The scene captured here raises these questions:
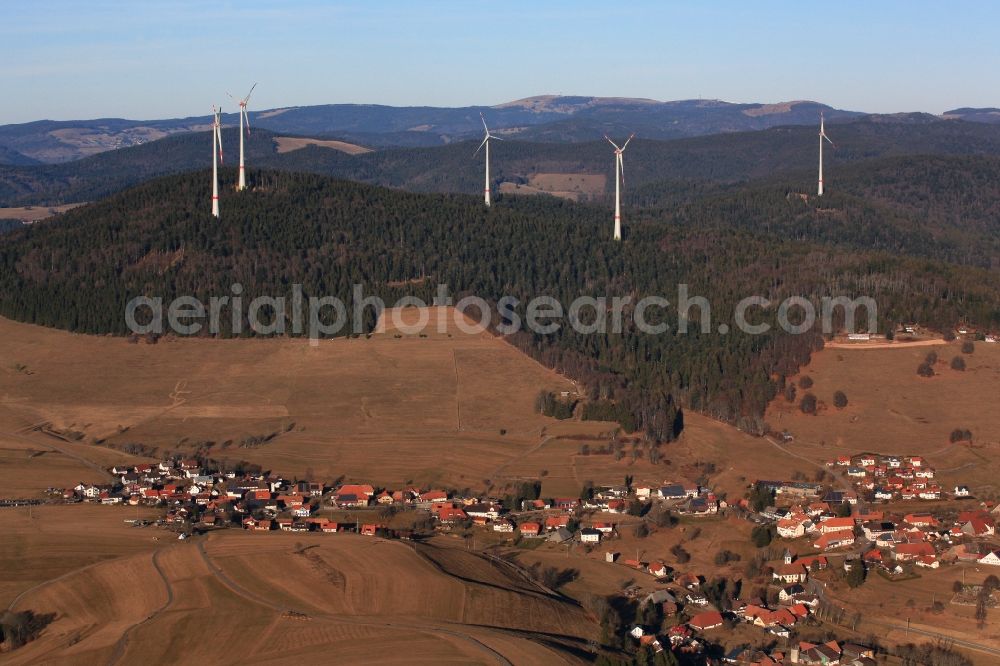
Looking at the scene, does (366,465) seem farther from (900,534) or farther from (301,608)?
(900,534)

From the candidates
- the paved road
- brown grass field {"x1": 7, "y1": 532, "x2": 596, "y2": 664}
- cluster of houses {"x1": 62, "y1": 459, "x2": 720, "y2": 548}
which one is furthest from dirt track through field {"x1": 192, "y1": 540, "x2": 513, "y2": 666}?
the paved road

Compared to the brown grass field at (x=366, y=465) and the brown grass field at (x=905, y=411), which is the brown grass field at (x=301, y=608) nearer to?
the brown grass field at (x=366, y=465)

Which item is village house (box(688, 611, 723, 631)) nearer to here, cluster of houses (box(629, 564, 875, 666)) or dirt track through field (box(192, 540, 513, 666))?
cluster of houses (box(629, 564, 875, 666))

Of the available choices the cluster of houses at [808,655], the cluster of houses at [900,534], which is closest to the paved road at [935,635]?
the cluster of houses at [808,655]

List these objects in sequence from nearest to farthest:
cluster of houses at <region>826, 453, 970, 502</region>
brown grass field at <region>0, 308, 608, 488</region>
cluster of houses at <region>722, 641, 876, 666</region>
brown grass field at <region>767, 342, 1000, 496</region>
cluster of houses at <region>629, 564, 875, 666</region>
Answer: cluster of houses at <region>722, 641, 876, 666</region> → cluster of houses at <region>629, 564, 875, 666</region> → cluster of houses at <region>826, 453, 970, 502</region> → brown grass field at <region>767, 342, 1000, 496</region> → brown grass field at <region>0, 308, 608, 488</region>

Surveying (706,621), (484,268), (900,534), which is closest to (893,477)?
(900,534)
